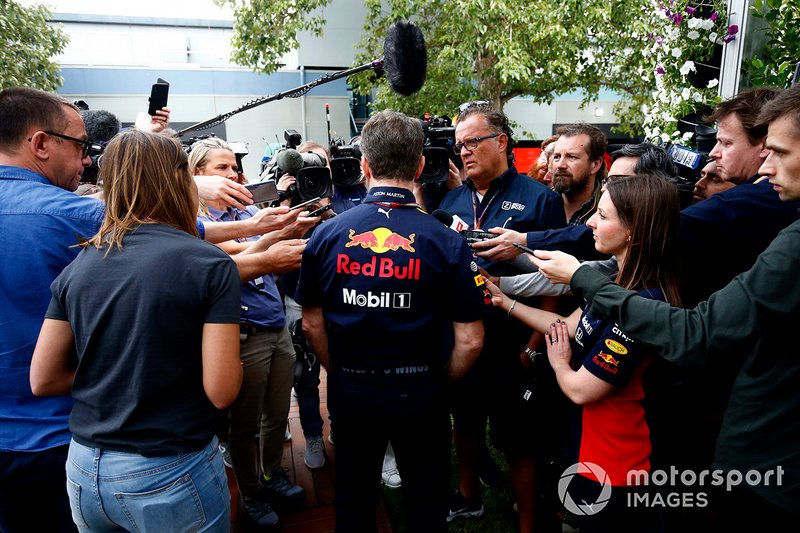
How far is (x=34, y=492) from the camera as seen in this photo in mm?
1678

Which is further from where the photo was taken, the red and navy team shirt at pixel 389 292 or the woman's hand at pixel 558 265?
the red and navy team shirt at pixel 389 292

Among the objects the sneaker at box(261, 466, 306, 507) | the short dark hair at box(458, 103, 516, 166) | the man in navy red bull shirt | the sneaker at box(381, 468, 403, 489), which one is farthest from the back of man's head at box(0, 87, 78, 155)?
the sneaker at box(381, 468, 403, 489)

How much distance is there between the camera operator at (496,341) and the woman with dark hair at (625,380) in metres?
0.59

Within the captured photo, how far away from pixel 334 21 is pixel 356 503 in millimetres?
15700

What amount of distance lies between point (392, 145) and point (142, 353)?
1.14 meters

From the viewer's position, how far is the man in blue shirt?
162 centimetres

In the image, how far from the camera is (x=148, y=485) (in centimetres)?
145

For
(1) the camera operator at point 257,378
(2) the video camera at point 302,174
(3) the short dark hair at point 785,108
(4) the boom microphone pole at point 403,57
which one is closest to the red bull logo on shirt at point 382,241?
(2) the video camera at point 302,174

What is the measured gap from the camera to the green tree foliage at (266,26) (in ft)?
32.6

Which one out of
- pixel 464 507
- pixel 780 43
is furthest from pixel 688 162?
pixel 464 507

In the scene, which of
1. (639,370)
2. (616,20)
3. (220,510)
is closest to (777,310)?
(639,370)

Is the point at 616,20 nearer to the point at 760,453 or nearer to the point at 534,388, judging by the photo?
the point at 534,388

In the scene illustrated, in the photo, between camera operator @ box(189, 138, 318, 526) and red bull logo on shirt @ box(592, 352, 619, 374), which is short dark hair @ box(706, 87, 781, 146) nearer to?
red bull logo on shirt @ box(592, 352, 619, 374)

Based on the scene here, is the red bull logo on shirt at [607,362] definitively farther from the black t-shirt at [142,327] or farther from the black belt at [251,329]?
the black belt at [251,329]
